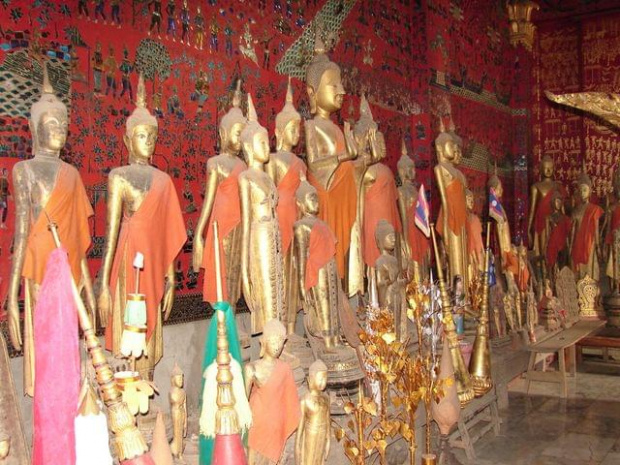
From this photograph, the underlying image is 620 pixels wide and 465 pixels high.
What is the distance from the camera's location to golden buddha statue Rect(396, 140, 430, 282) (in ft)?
22.5

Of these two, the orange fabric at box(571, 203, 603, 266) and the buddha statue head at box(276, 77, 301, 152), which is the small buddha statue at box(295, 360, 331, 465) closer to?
the buddha statue head at box(276, 77, 301, 152)

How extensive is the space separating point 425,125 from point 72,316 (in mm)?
6261

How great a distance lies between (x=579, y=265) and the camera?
9.98 metres

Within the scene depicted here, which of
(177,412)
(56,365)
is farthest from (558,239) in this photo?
(56,365)

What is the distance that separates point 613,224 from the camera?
33.1 feet

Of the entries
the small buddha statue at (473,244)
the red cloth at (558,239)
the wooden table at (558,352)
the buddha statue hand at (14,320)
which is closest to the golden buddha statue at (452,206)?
the small buddha statue at (473,244)

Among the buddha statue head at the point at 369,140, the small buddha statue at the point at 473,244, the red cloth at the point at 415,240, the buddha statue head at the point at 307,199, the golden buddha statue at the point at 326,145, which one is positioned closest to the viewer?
the buddha statue head at the point at 307,199

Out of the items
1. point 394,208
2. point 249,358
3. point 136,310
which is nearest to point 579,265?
point 394,208

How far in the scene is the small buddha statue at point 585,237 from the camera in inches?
388

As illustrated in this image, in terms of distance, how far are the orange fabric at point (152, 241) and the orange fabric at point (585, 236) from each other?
7.29m

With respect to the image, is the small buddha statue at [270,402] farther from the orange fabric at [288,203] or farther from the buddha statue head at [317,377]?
the orange fabric at [288,203]

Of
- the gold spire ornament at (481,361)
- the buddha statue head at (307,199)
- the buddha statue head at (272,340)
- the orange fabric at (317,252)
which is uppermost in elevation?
the buddha statue head at (307,199)

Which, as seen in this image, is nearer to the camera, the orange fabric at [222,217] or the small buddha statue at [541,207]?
the orange fabric at [222,217]

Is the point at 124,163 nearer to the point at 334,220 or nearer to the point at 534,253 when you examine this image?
the point at 334,220
